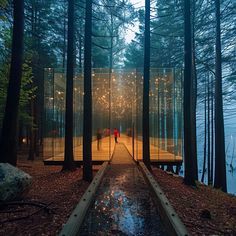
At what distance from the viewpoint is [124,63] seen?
33312 millimetres

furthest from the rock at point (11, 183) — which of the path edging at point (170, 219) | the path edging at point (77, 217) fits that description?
the path edging at point (170, 219)

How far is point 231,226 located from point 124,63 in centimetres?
2961

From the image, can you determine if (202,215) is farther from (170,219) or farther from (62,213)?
(62,213)

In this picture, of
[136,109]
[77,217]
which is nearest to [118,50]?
[136,109]

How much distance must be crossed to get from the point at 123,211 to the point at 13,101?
4.56 m

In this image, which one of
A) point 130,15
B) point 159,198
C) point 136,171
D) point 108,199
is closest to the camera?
point 159,198

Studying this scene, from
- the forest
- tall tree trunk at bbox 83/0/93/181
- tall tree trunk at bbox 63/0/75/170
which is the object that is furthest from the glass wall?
tall tree trunk at bbox 83/0/93/181

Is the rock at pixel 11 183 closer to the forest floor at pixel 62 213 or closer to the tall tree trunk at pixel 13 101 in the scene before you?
the forest floor at pixel 62 213

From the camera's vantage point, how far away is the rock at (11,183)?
5.31 meters

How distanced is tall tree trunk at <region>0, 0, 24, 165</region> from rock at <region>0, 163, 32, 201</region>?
78.8 inches

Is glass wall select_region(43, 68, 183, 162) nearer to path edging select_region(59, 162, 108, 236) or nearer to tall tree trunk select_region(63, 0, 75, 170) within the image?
tall tree trunk select_region(63, 0, 75, 170)

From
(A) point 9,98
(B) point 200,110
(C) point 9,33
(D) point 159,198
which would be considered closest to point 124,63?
(B) point 200,110

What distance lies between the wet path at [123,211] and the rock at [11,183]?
157cm

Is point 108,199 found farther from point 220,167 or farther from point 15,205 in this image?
point 220,167
